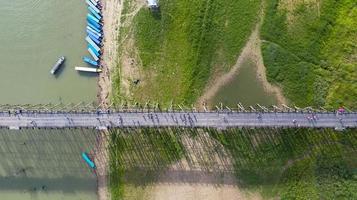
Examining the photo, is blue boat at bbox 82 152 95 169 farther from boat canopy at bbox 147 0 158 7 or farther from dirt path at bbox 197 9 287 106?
boat canopy at bbox 147 0 158 7

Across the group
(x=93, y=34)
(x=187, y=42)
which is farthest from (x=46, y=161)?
(x=187, y=42)

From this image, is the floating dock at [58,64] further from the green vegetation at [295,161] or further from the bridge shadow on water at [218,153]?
the green vegetation at [295,161]

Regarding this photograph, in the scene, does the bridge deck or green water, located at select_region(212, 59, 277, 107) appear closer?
the bridge deck

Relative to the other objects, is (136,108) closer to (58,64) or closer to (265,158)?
(58,64)

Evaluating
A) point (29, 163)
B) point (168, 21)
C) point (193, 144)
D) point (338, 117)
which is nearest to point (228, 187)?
point (193, 144)

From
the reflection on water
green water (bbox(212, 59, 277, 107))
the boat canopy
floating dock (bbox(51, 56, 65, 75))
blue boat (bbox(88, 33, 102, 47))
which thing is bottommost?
the reflection on water

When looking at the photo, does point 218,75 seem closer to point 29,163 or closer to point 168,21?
point 168,21

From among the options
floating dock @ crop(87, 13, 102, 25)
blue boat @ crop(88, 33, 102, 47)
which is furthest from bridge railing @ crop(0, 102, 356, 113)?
floating dock @ crop(87, 13, 102, 25)

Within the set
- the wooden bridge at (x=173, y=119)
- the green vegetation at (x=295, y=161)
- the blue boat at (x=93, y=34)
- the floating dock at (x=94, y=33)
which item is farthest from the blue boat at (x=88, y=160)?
the green vegetation at (x=295, y=161)
